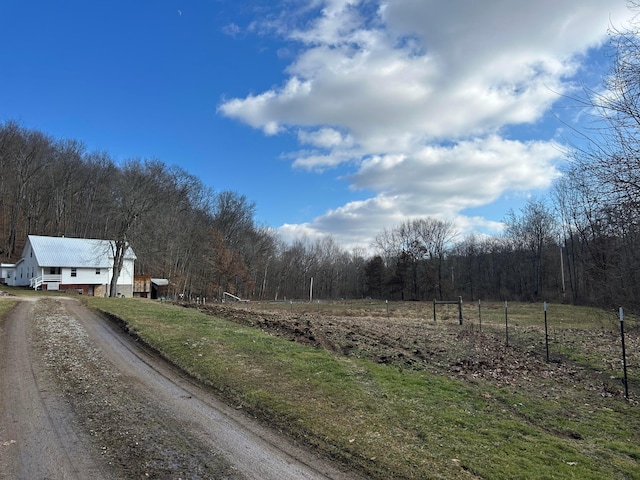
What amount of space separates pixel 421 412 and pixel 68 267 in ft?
154

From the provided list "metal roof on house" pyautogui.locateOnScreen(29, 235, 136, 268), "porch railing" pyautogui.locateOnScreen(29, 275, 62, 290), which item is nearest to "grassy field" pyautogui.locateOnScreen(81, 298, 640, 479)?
"metal roof on house" pyautogui.locateOnScreen(29, 235, 136, 268)

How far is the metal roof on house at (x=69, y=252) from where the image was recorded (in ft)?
137

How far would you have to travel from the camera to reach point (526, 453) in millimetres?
5035

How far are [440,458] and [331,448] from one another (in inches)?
52.5

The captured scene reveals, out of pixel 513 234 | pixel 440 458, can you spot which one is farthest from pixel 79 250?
pixel 513 234

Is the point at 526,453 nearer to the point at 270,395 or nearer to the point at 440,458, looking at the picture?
the point at 440,458

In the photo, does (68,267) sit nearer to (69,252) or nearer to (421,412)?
(69,252)

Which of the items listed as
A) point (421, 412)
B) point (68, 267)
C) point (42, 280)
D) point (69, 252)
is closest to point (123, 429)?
point (421, 412)

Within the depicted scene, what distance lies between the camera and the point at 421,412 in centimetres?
632

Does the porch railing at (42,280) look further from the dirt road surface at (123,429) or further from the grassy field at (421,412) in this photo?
the dirt road surface at (123,429)

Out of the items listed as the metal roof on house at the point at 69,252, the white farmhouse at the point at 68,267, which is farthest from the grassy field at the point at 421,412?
the metal roof on house at the point at 69,252

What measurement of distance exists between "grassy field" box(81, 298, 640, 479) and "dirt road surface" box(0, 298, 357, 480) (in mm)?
510

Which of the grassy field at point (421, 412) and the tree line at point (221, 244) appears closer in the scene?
the grassy field at point (421, 412)

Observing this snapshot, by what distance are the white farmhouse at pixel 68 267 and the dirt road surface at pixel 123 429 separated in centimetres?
3620
